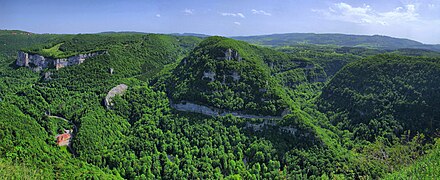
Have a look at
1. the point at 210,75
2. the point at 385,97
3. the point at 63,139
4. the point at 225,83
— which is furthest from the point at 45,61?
the point at 385,97

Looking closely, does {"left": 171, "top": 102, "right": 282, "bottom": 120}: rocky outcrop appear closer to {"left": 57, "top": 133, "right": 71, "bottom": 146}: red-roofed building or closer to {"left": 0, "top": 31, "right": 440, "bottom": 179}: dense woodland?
{"left": 0, "top": 31, "right": 440, "bottom": 179}: dense woodland

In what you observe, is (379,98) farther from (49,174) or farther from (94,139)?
(49,174)

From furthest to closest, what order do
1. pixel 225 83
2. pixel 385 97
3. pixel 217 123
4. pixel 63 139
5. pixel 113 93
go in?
1. pixel 113 93
2. pixel 385 97
3. pixel 225 83
4. pixel 217 123
5. pixel 63 139

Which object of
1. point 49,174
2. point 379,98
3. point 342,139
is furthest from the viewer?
point 379,98

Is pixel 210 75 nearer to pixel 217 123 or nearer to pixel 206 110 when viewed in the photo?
pixel 206 110

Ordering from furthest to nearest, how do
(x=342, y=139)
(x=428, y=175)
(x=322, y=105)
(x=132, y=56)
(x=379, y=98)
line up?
(x=132, y=56)
(x=322, y=105)
(x=379, y=98)
(x=342, y=139)
(x=428, y=175)

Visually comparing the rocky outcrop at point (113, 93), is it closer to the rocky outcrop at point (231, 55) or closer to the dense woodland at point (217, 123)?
the dense woodland at point (217, 123)

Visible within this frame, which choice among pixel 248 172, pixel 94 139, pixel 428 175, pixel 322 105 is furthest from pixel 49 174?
pixel 322 105
